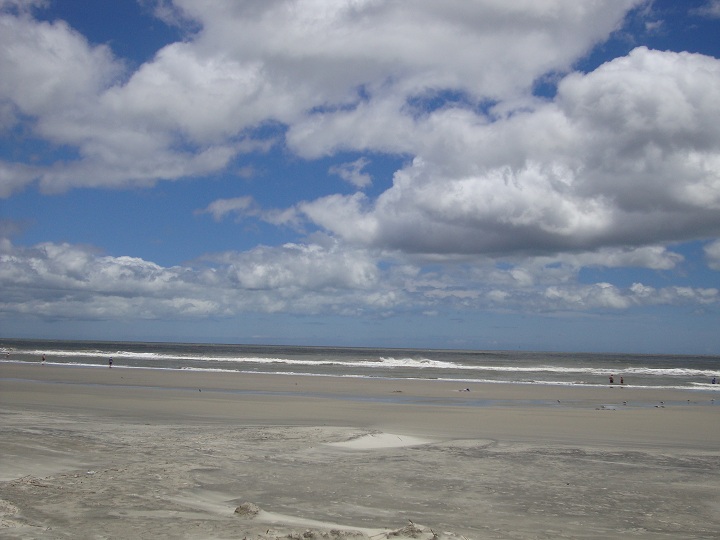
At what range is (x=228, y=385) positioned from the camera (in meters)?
38.0

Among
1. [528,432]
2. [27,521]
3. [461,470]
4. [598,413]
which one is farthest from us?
[598,413]

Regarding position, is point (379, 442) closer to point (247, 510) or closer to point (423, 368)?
point (247, 510)

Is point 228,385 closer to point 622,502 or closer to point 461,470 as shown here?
point 461,470

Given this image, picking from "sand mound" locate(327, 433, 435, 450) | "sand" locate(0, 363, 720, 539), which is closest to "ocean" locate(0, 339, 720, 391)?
"sand" locate(0, 363, 720, 539)

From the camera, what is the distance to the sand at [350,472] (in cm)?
815

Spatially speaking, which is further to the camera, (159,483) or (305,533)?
(159,483)

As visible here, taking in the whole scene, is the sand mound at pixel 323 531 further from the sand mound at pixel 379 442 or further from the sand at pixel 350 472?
the sand mound at pixel 379 442

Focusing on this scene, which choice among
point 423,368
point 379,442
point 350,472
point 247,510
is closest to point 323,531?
point 247,510

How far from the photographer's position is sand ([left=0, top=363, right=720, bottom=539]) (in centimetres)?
815

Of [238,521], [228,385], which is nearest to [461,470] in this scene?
[238,521]

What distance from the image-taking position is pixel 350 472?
461 inches

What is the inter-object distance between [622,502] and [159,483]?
7941 millimetres

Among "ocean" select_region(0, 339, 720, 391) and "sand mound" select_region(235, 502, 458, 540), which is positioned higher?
"sand mound" select_region(235, 502, 458, 540)

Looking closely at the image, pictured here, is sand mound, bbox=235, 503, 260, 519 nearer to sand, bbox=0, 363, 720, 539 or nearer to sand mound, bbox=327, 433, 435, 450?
sand, bbox=0, 363, 720, 539
